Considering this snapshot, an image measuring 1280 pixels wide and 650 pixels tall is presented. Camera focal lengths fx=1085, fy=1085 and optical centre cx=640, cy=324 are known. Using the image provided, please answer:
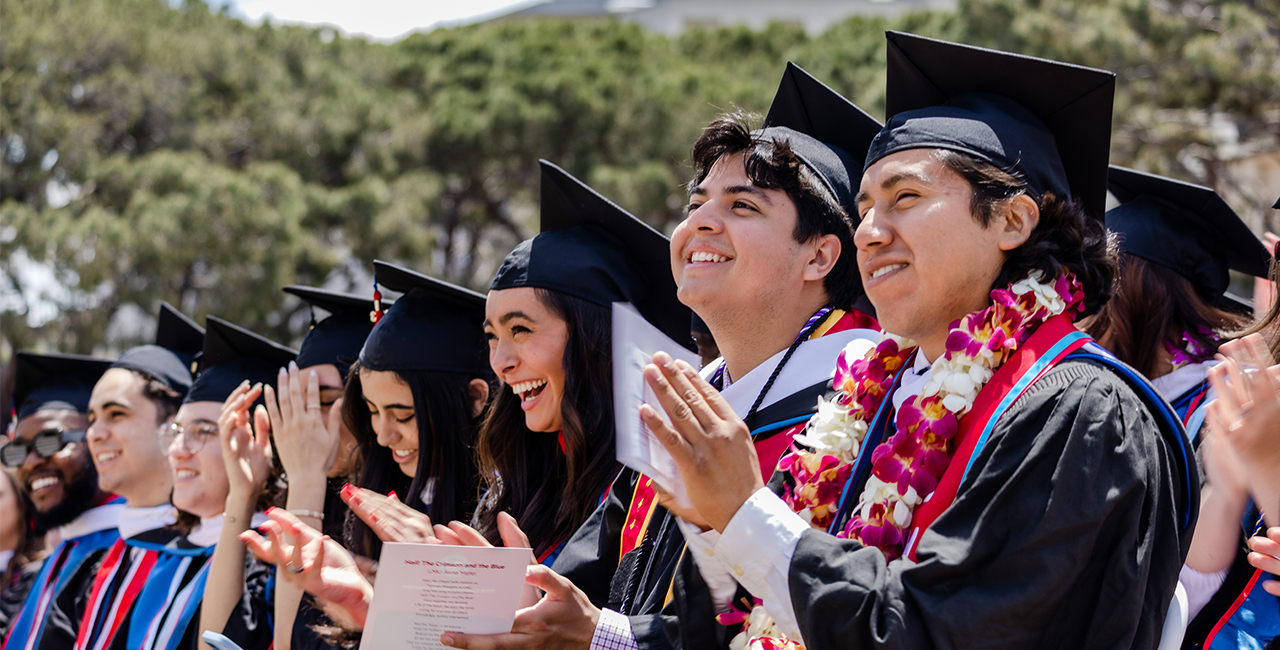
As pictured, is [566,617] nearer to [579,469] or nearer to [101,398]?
[579,469]

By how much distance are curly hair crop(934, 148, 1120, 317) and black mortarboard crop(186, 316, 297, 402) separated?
362cm

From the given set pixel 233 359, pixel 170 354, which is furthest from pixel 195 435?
pixel 170 354

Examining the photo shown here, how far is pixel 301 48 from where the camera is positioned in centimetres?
1930

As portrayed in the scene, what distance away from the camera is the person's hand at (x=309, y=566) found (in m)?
2.63

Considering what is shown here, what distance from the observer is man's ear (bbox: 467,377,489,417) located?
395 cm

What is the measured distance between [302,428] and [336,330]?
0.58 meters

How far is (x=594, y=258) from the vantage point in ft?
11.5

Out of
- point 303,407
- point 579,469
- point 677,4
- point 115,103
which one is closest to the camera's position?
point 579,469

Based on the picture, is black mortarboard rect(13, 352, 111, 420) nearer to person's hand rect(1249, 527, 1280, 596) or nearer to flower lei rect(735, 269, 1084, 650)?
flower lei rect(735, 269, 1084, 650)

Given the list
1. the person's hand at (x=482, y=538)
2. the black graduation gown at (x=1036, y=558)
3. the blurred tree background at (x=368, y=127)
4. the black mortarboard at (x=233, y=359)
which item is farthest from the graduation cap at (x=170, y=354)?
the blurred tree background at (x=368, y=127)

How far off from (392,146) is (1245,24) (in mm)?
12883

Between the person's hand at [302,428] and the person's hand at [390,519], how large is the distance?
1500mm

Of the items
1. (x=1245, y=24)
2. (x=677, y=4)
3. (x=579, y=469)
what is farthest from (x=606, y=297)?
(x=677, y=4)

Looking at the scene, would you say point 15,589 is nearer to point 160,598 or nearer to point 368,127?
point 160,598
